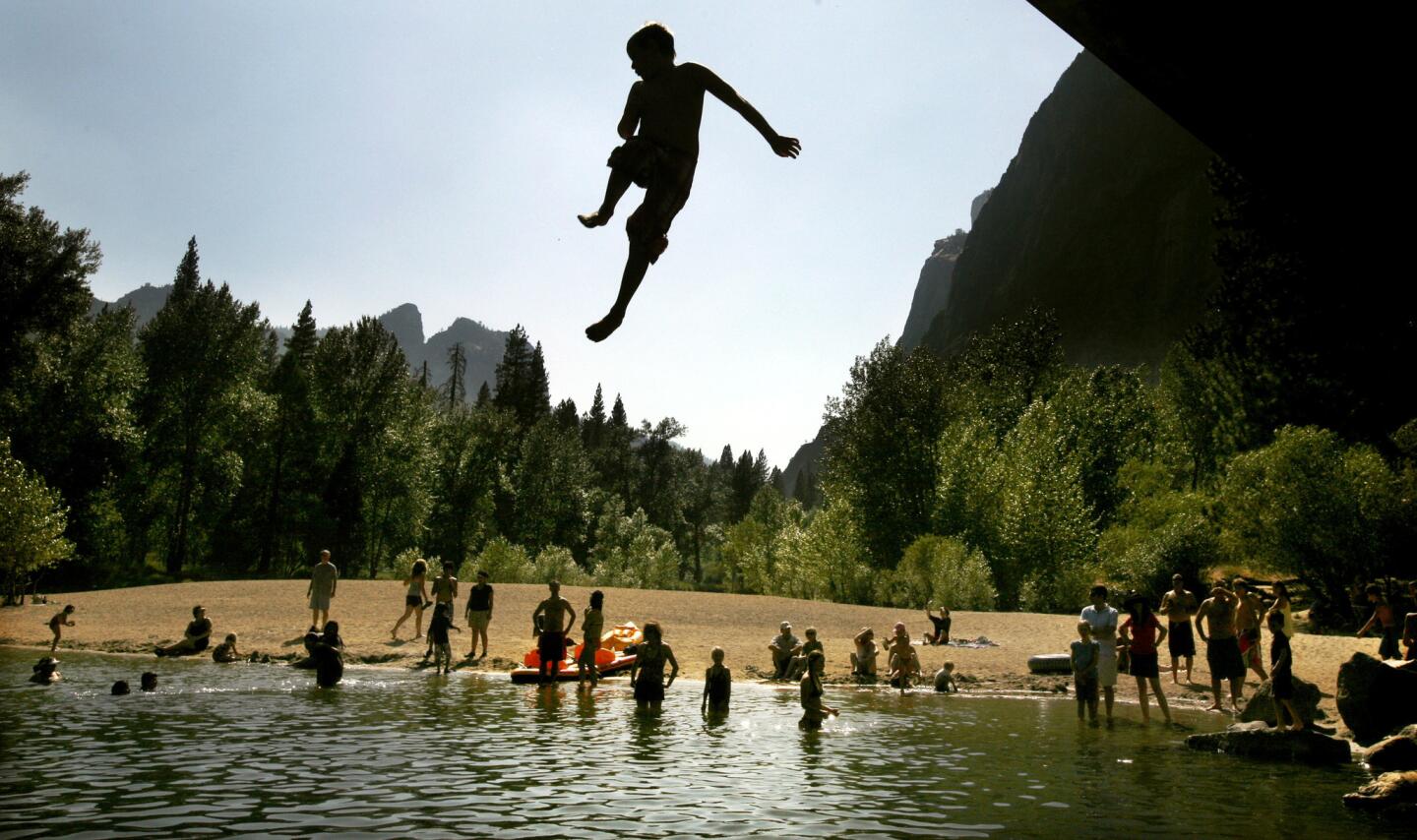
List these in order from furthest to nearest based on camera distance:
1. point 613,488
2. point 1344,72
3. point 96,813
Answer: point 613,488 → point 96,813 → point 1344,72

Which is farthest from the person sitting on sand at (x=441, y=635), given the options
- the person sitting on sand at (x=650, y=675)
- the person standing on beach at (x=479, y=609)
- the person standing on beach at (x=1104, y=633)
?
the person standing on beach at (x=1104, y=633)

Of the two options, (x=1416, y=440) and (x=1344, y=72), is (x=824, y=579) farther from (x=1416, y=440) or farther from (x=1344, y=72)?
(x=1344, y=72)

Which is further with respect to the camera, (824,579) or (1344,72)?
(824,579)

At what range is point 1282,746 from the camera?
14648 millimetres

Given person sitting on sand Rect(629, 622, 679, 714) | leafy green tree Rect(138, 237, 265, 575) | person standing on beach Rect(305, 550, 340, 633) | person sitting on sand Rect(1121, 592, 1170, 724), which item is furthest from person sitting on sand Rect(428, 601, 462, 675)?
leafy green tree Rect(138, 237, 265, 575)

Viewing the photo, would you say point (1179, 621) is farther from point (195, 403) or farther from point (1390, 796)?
point (195, 403)

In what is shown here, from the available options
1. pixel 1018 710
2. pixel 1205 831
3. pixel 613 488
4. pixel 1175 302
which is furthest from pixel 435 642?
pixel 1175 302

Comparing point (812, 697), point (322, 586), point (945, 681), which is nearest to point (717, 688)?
point (812, 697)

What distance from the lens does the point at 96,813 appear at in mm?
9047

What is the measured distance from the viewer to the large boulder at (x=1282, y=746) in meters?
14.5

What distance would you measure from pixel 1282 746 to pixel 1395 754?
5.80ft

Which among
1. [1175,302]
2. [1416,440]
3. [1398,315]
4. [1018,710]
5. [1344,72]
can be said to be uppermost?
[1175,302]

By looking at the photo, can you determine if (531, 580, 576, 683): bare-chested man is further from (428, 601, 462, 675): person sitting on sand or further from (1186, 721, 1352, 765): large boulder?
(1186, 721, 1352, 765): large boulder

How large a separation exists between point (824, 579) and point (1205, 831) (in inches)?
1710
